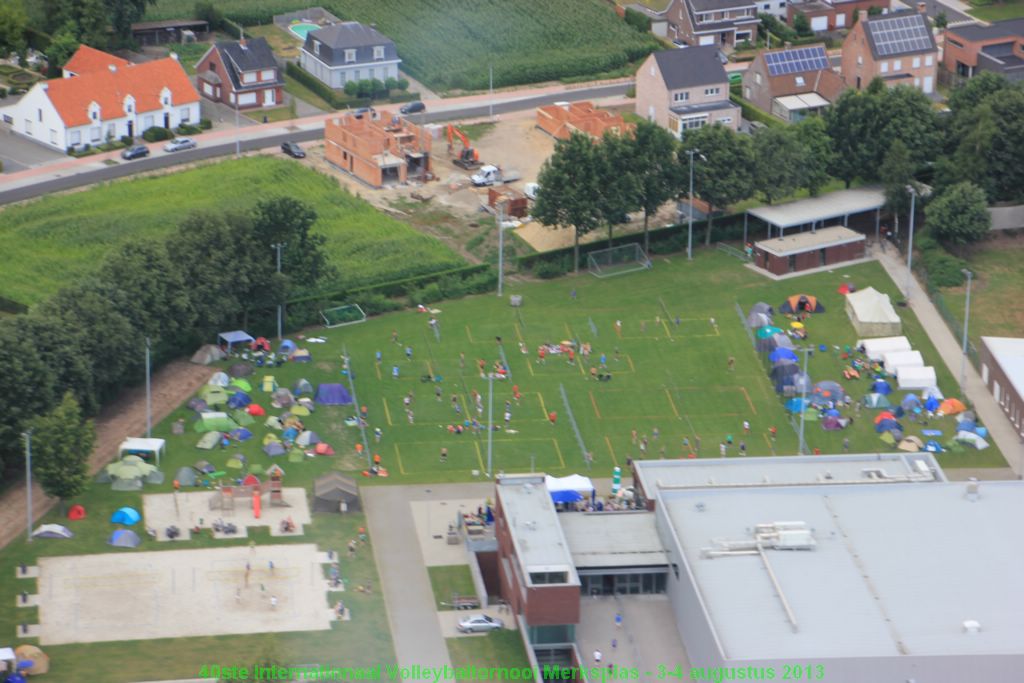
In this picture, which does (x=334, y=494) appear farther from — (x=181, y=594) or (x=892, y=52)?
(x=892, y=52)

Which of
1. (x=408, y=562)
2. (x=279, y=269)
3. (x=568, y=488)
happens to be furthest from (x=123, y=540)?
(x=279, y=269)

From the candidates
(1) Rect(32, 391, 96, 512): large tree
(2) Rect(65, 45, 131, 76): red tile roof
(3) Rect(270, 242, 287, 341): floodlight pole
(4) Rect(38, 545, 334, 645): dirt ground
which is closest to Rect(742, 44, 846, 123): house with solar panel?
(2) Rect(65, 45, 131, 76): red tile roof

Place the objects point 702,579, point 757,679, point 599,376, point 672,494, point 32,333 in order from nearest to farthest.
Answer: point 757,679, point 702,579, point 672,494, point 32,333, point 599,376

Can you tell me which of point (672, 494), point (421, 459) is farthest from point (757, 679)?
point (421, 459)

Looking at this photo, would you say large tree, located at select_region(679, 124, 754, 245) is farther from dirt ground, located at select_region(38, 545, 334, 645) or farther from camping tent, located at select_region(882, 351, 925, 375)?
dirt ground, located at select_region(38, 545, 334, 645)

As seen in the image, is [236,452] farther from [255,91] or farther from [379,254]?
[255,91]

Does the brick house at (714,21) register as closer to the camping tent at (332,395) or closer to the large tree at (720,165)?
the large tree at (720,165)

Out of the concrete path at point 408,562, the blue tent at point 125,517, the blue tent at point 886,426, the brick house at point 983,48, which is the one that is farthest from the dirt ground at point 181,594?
the brick house at point 983,48

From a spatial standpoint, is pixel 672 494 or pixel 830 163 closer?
pixel 672 494
